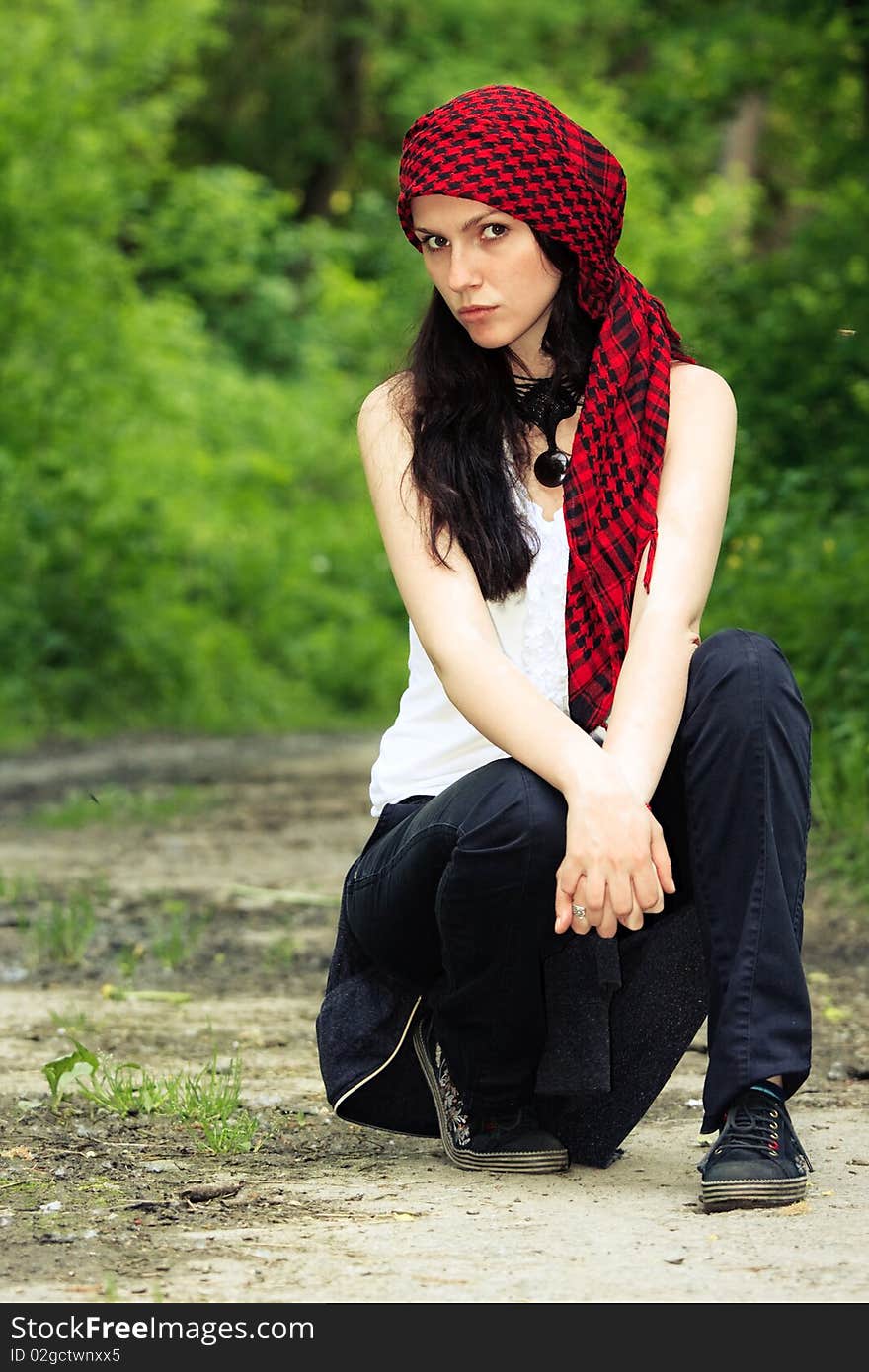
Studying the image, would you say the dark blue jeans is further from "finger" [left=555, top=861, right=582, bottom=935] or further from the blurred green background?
the blurred green background

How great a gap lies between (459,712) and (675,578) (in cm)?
39

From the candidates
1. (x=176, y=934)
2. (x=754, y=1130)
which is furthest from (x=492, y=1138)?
(x=176, y=934)

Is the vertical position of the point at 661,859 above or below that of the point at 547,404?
below

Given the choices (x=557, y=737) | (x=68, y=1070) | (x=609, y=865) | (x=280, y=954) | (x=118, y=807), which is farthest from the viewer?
(x=118, y=807)

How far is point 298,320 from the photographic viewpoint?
80.5 feet

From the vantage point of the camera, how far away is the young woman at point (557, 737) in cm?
275

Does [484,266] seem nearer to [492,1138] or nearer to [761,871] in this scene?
[761,871]

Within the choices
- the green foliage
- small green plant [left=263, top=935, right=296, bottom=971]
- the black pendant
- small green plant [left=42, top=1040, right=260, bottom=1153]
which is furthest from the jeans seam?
the green foliage

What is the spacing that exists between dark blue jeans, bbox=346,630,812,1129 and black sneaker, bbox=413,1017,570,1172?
19 centimetres

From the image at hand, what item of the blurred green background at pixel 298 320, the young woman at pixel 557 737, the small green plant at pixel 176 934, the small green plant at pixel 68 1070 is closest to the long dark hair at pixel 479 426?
the young woman at pixel 557 737

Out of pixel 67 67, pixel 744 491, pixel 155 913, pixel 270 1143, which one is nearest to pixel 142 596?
pixel 67 67

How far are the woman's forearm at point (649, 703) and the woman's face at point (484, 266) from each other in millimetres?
543

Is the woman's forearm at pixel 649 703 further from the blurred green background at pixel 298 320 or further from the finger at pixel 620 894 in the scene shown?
the blurred green background at pixel 298 320

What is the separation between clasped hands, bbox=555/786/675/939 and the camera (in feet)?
8.83
